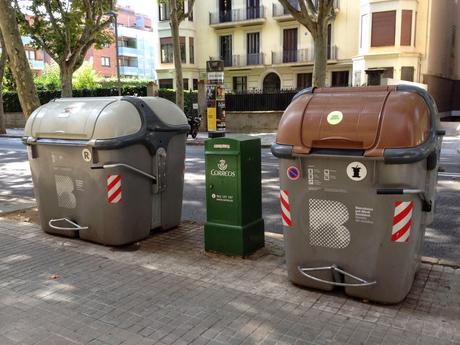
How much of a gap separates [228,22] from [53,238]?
33813mm

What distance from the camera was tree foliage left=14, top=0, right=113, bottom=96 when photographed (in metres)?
21.0

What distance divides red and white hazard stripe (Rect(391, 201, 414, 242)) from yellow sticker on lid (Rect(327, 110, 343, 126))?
2.59ft

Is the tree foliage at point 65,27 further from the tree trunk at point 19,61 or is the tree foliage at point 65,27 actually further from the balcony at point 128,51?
the balcony at point 128,51

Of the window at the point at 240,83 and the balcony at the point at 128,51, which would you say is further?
the balcony at the point at 128,51

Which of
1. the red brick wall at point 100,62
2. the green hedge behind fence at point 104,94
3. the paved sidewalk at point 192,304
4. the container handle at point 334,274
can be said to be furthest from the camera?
the red brick wall at point 100,62

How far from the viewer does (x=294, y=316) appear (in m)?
3.72

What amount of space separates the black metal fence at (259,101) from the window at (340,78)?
1100 cm

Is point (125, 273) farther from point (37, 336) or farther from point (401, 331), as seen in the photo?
point (401, 331)

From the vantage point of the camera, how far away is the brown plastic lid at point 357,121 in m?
3.59

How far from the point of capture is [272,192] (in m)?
8.73

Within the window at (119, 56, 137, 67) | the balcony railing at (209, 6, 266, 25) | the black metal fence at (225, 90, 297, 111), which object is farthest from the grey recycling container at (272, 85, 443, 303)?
the window at (119, 56, 137, 67)

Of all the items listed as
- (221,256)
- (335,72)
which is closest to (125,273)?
(221,256)

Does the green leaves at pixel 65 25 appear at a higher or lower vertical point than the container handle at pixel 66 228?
higher

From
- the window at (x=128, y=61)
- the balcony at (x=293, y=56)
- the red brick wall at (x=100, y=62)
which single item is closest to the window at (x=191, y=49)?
the balcony at (x=293, y=56)
